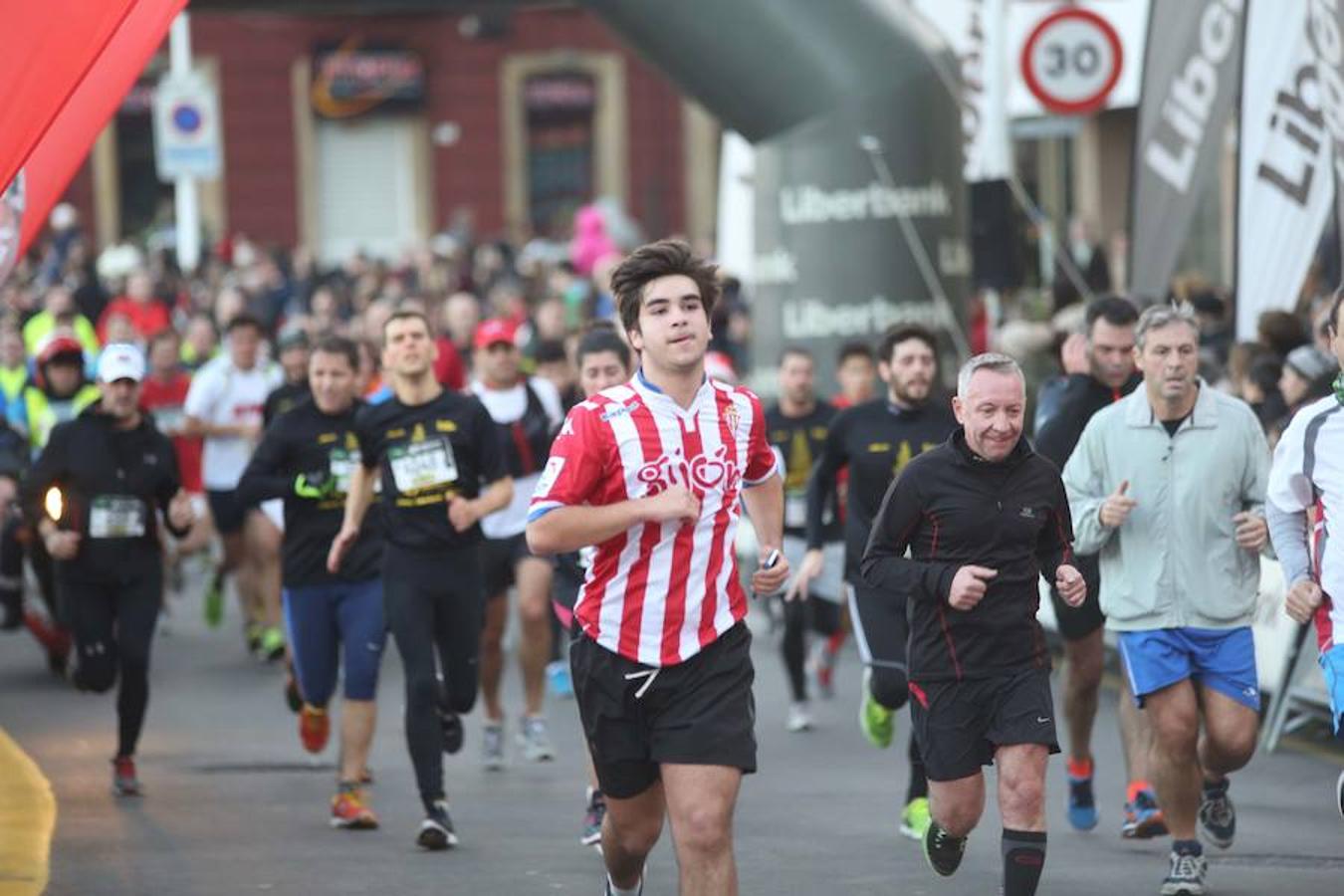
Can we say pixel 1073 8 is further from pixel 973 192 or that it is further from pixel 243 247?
pixel 243 247

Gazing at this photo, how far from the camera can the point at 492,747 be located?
12531 millimetres

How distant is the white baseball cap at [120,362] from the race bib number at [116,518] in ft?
1.66

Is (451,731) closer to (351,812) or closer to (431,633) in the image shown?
(351,812)

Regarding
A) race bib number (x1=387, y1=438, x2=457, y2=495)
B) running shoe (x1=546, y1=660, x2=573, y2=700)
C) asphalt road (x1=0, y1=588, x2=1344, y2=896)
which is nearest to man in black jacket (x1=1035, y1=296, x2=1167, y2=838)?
asphalt road (x1=0, y1=588, x2=1344, y2=896)

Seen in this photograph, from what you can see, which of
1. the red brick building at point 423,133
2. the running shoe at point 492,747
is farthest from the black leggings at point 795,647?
the red brick building at point 423,133

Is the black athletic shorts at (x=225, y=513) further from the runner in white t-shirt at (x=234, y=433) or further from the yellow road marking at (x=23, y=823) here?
the yellow road marking at (x=23, y=823)

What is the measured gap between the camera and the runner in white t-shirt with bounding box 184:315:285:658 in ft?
55.1

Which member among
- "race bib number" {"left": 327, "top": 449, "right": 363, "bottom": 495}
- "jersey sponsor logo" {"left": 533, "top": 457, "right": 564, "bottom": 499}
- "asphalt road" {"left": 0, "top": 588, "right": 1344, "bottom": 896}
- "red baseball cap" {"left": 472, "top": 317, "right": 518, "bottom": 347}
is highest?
"red baseball cap" {"left": 472, "top": 317, "right": 518, "bottom": 347}

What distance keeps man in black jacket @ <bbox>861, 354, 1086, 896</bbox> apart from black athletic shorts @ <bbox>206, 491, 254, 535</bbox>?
8.72m

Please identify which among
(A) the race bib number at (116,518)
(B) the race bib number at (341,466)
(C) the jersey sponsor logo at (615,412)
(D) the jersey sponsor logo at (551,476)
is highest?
(C) the jersey sponsor logo at (615,412)

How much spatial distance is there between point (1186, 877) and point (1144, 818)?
123 cm

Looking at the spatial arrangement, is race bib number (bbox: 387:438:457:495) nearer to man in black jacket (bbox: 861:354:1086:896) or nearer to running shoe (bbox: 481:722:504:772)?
running shoe (bbox: 481:722:504:772)

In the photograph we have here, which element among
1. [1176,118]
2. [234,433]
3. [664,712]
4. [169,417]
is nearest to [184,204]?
[169,417]

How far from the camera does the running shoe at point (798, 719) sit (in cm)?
1364
